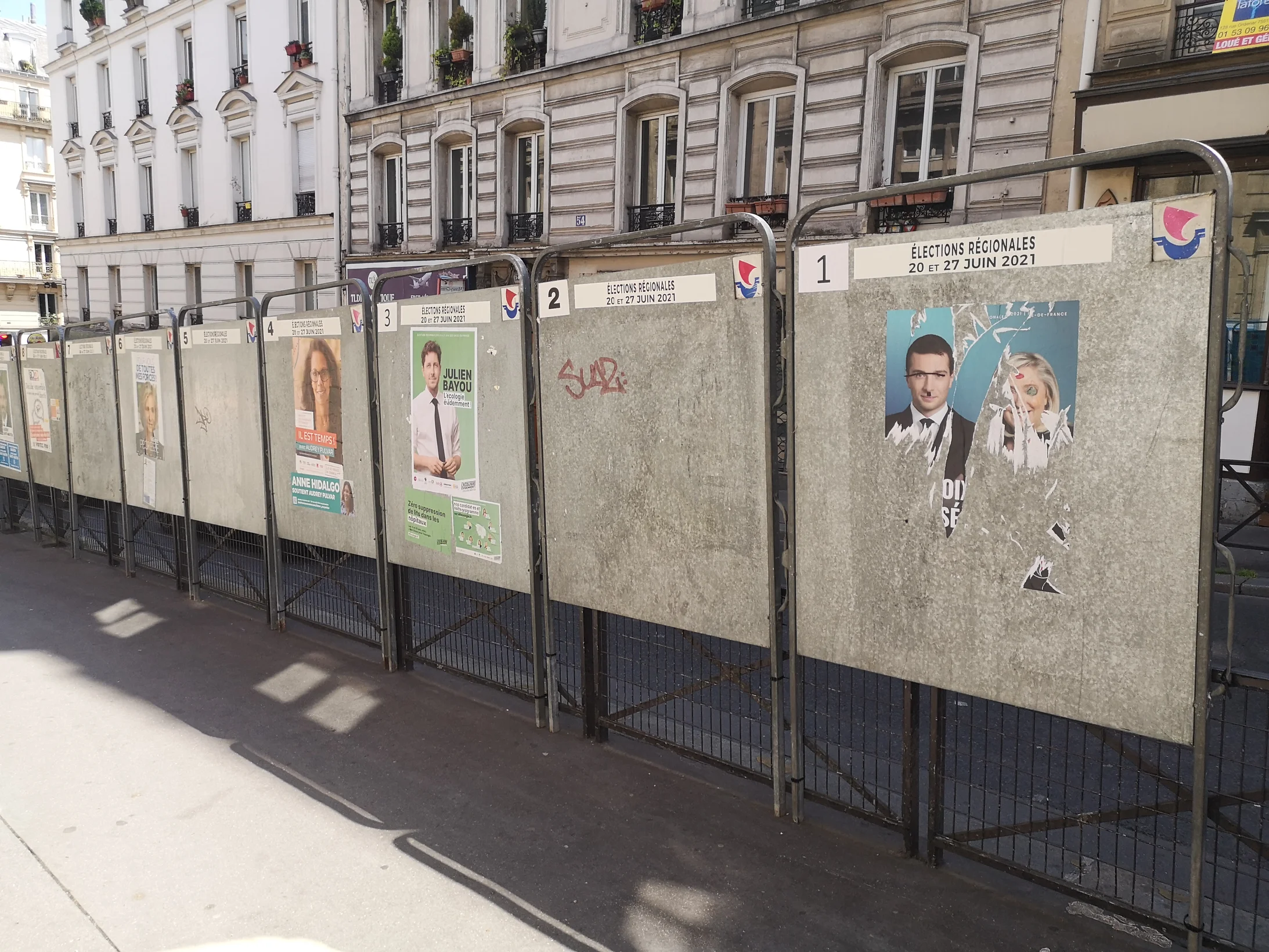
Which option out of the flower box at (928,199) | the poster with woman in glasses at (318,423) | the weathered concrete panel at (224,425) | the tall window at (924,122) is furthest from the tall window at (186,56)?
the poster with woman in glasses at (318,423)

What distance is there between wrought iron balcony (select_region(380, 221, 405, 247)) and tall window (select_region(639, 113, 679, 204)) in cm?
691

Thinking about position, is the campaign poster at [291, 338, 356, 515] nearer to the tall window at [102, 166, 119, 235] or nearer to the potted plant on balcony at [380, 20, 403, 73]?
the potted plant on balcony at [380, 20, 403, 73]

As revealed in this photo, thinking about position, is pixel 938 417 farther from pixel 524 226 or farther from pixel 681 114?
pixel 524 226

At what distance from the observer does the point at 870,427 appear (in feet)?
12.5

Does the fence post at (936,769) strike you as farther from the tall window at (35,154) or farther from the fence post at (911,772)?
the tall window at (35,154)

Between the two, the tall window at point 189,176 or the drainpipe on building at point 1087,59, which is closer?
the drainpipe on building at point 1087,59

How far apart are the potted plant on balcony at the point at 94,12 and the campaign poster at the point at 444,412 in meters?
33.1

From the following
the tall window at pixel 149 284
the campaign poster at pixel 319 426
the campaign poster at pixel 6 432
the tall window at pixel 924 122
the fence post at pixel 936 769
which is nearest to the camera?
the fence post at pixel 936 769

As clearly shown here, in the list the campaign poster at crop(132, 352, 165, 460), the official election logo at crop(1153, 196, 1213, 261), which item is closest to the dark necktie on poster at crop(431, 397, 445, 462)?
the official election logo at crop(1153, 196, 1213, 261)

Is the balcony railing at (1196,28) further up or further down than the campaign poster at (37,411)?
further up

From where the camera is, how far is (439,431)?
584cm

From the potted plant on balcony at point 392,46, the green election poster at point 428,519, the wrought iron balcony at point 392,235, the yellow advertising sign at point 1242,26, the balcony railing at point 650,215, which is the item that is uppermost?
the potted plant on balcony at point 392,46

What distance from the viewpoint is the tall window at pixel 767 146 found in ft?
50.1

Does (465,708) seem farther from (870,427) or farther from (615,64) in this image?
(615,64)
